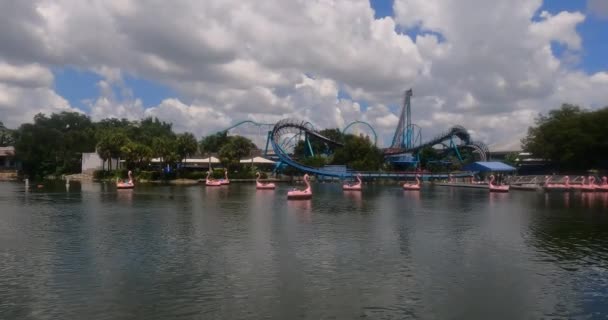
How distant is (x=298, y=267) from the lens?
760 inches

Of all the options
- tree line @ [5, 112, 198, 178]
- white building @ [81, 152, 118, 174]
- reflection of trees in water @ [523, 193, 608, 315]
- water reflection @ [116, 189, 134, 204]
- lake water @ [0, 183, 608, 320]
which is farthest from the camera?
white building @ [81, 152, 118, 174]

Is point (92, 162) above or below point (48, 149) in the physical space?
below

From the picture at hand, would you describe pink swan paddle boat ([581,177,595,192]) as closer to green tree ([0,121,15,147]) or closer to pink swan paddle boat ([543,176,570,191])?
pink swan paddle boat ([543,176,570,191])

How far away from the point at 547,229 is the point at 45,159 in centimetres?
11029

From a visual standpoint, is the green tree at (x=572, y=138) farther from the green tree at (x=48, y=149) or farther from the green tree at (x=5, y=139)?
the green tree at (x=5, y=139)

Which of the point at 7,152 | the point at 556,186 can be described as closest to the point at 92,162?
the point at 7,152

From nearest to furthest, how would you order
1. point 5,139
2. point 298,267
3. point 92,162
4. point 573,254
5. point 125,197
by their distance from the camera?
point 298,267
point 573,254
point 125,197
point 92,162
point 5,139

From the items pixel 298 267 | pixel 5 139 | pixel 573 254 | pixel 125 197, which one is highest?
pixel 5 139

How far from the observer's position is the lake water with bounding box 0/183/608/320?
14.6 meters

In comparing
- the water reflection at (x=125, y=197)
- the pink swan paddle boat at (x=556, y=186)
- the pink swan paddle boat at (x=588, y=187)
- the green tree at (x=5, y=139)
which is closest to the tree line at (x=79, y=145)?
the green tree at (x=5, y=139)

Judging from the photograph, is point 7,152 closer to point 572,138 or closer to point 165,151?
point 165,151

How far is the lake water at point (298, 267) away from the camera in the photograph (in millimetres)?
14648

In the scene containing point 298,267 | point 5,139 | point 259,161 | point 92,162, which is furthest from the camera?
point 5,139

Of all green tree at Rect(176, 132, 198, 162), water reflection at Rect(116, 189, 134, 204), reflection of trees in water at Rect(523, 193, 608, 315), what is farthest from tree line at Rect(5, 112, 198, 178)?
reflection of trees in water at Rect(523, 193, 608, 315)
